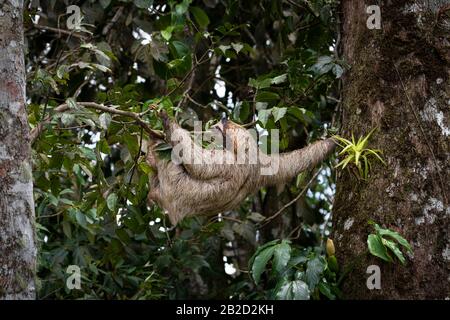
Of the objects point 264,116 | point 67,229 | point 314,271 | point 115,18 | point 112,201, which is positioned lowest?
point 314,271

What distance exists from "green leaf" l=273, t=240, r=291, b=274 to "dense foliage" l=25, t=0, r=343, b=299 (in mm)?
23

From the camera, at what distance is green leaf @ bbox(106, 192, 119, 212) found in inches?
223

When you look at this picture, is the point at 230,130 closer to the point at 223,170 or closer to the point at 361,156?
the point at 223,170

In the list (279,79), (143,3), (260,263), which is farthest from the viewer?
(143,3)

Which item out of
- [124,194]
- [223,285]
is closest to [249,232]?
[223,285]

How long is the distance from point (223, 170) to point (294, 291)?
5.74ft

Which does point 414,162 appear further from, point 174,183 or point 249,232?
point 249,232

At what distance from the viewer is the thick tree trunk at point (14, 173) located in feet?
13.1

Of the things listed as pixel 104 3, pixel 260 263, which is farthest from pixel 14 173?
pixel 104 3

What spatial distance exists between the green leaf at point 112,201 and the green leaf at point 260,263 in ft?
4.51

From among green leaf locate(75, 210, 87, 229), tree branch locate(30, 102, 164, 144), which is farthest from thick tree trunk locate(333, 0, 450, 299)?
green leaf locate(75, 210, 87, 229)

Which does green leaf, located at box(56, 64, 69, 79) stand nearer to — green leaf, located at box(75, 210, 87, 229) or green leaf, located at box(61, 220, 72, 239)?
green leaf, located at box(75, 210, 87, 229)

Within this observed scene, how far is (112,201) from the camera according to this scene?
5680 millimetres

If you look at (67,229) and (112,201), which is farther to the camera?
(67,229)
